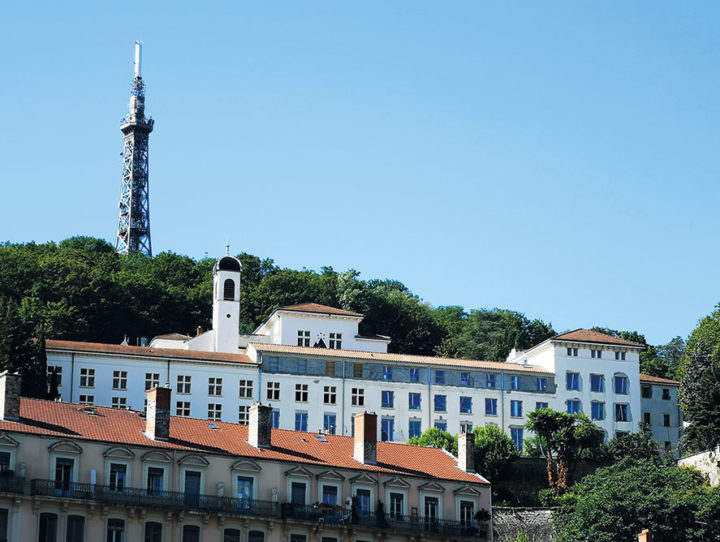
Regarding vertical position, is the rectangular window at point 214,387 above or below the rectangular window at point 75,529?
above

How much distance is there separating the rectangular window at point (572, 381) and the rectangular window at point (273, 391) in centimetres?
2189

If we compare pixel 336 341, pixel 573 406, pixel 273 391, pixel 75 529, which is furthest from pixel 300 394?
pixel 75 529

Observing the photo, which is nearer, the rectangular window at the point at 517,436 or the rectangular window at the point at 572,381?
the rectangular window at the point at 517,436

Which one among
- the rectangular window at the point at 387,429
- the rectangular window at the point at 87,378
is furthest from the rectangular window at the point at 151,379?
the rectangular window at the point at 387,429

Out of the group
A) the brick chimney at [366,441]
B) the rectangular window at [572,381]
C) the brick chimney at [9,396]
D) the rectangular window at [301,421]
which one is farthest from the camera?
the rectangular window at [572,381]

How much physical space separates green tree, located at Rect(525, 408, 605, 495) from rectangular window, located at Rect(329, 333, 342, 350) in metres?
17.2

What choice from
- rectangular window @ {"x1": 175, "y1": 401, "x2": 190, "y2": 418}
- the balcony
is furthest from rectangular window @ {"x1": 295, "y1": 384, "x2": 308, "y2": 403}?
the balcony

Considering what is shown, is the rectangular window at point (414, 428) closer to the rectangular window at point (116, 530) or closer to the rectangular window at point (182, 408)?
the rectangular window at point (182, 408)

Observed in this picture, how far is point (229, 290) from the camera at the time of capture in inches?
3898

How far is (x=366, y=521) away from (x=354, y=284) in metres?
71.1

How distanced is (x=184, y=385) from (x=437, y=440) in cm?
1697

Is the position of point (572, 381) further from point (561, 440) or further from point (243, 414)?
point (243, 414)

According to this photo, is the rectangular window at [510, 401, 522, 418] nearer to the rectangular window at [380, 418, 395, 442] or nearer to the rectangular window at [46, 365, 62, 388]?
the rectangular window at [380, 418, 395, 442]

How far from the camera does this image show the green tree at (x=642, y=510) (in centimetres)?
6919
